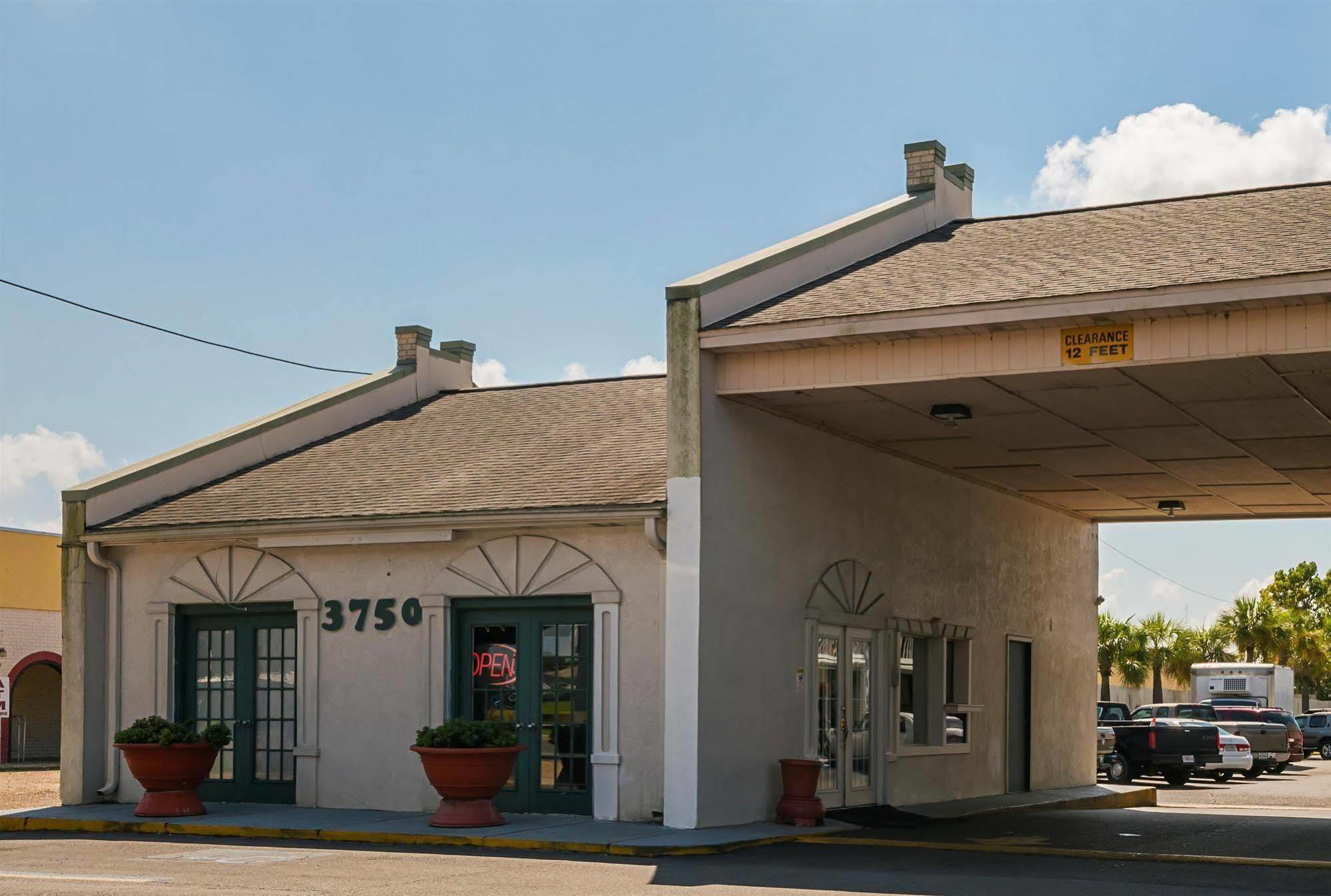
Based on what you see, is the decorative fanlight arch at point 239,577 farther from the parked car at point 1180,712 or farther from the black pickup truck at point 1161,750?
the parked car at point 1180,712

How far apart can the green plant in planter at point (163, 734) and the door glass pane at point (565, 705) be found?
3.93 metres

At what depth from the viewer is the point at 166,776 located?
18.0 meters

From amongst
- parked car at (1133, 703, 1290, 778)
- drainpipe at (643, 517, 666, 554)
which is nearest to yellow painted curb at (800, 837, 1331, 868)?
drainpipe at (643, 517, 666, 554)

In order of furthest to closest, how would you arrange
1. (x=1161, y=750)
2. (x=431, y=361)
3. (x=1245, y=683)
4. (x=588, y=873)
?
(x=1245, y=683)
(x=1161, y=750)
(x=431, y=361)
(x=588, y=873)

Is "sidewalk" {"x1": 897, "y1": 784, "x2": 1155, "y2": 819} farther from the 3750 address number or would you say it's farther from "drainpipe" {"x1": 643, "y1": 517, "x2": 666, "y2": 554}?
the 3750 address number

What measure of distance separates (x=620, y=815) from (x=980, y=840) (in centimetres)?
396

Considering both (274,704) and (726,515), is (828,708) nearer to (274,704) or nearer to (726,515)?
(726,515)

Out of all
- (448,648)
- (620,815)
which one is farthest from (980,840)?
(448,648)

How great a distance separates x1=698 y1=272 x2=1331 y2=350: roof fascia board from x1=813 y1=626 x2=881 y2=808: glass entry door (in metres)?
4.29

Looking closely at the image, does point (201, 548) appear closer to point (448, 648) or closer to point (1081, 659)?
point (448, 648)

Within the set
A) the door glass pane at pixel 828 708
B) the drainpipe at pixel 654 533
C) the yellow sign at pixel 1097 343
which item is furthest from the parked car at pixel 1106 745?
the yellow sign at pixel 1097 343

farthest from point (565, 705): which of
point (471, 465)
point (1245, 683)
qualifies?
point (1245, 683)

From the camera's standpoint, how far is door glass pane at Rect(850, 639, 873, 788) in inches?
785

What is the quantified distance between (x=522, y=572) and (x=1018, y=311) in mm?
6573
